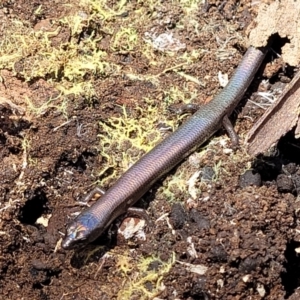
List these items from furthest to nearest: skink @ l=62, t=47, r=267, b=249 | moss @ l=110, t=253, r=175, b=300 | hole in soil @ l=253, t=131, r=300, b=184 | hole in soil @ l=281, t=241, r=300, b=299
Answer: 1. hole in soil @ l=253, t=131, r=300, b=184
2. skink @ l=62, t=47, r=267, b=249
3. hole in soil @ l=281, t=241, r=300, b=299
4. moss @ l=110, t=253, r=175, b=300

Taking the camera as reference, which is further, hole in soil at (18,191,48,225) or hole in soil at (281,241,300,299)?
hole in soil at (18,191,48,225)

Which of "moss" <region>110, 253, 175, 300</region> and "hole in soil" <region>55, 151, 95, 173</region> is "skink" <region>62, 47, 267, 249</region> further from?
"moss" <region>110, 253, 175, 300</region>

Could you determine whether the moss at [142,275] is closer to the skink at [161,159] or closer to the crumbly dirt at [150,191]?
the crumbly dirt at [150,191]

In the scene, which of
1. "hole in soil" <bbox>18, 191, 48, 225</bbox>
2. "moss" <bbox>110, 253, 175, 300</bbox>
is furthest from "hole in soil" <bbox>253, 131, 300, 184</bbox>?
"hole in soil" <bbox>18, 191, 48, 225</bbox>

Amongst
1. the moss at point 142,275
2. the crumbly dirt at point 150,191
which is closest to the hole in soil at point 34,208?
the crumbly dirt at point 150,191

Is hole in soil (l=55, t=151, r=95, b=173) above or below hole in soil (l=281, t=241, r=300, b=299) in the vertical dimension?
above

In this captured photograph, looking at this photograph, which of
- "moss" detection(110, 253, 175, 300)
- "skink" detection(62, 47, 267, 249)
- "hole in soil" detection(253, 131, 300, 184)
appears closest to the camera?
"moss" detection(110, 253, 175, 300)
